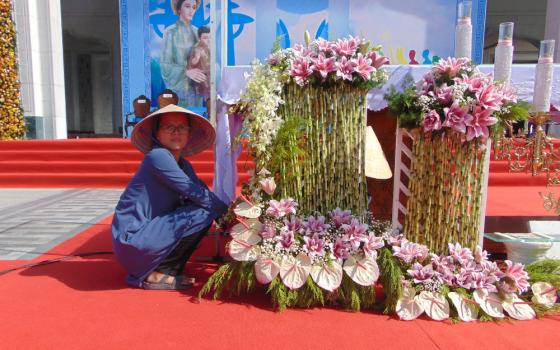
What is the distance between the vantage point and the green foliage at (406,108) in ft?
7.54

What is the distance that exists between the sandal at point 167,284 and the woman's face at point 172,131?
0.83m

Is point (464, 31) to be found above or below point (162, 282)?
above

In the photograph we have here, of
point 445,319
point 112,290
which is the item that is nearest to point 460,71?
point 445,319

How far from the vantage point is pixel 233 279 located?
7.79 ft

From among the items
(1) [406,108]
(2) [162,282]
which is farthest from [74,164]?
(1) [406,108]

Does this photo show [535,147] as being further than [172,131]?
Yes

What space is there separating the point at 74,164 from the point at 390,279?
20.7ft

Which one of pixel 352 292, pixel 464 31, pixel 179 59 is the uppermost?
pixel 179 59

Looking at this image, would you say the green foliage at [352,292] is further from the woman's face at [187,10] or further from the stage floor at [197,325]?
the woman's face at [187,10]

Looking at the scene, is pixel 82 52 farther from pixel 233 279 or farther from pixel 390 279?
pixel 390 279

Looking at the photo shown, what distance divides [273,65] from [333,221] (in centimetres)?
102

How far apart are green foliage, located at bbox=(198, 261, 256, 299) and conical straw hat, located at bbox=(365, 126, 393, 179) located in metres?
1.27

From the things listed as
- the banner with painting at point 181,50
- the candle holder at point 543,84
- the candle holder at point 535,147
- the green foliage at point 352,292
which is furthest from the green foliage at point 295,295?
the banner with painting at point 181,50

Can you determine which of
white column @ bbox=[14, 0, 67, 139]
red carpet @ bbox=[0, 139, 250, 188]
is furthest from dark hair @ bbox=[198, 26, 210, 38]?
red carpet @ bbox=[0, 139, 250, 188]
